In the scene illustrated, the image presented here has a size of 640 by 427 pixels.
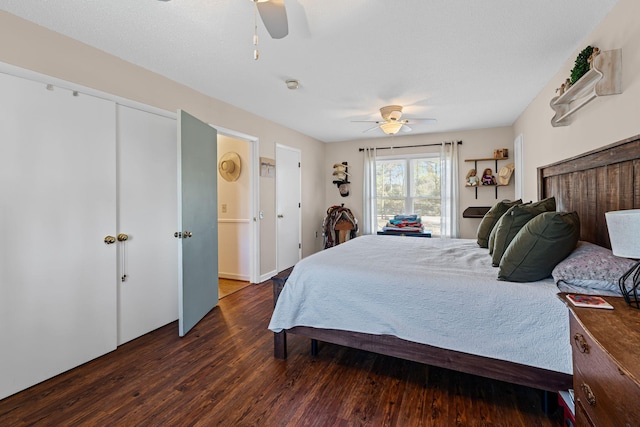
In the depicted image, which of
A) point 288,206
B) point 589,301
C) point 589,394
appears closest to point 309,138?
point 288,206

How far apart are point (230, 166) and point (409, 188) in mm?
3294

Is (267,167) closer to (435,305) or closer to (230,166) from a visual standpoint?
(230,166)

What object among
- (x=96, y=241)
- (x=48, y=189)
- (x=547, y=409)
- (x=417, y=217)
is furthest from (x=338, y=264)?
(x=417, y=217)

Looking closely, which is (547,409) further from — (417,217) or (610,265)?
(417,217)

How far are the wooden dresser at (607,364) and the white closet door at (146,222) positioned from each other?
9.98 ft

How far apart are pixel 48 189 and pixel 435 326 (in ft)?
8.99

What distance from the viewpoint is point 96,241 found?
2.31 m

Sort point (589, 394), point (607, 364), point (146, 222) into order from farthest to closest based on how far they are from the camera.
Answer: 1. point (146, 222)
2. point (589, 394)
3. point (607, 364)

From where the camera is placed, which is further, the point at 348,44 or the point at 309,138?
the point at 309,138

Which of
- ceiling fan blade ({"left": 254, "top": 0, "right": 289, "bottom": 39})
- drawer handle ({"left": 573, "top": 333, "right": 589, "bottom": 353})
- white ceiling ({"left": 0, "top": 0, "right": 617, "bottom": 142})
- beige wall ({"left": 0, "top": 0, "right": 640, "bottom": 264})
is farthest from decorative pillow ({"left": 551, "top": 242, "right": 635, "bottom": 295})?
ceiling fan blade ({"left": 254, "top": 0, "right": 289, "bottom": 39})

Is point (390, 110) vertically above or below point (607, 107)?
above

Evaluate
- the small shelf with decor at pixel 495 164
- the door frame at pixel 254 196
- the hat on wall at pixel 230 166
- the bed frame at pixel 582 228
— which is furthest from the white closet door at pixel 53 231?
the small shelf with decor at pixel 495 164

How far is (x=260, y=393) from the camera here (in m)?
1.86

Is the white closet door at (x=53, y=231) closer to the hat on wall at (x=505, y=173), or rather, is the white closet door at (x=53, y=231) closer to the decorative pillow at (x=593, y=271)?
the decorative pillow at (x=593, y=271)
